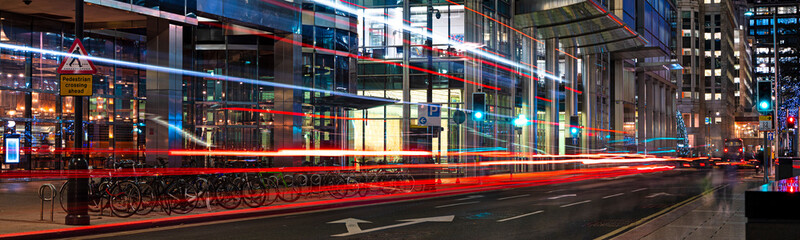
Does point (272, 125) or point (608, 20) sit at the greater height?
point (608, 20)

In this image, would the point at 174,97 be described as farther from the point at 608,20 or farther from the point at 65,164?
the point at 608,20

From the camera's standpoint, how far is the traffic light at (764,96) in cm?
2522

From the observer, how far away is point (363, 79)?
41438mm

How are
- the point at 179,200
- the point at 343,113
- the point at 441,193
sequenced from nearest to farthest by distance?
1. the point at 179,200
2. the point at 441,193
3. the point at 343,113

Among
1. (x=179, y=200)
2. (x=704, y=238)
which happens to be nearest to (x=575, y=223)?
(x=704, y=238)

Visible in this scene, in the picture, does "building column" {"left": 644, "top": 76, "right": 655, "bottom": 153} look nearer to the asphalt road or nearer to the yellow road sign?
the asphalt road

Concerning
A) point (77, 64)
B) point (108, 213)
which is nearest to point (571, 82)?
point (108, 213)

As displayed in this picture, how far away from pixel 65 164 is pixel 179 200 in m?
13.7

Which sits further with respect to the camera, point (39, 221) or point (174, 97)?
point (174, 97)

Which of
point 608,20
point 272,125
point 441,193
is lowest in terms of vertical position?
point 441,193

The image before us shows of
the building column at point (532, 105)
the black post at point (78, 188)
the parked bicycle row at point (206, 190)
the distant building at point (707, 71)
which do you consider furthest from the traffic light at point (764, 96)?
the distant building at point (707, 71)

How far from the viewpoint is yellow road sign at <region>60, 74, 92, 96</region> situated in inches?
590

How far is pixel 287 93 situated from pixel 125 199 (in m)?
12.4

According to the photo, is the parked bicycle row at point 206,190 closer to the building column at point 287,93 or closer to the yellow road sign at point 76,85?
the yellow road sign at point 76,85
